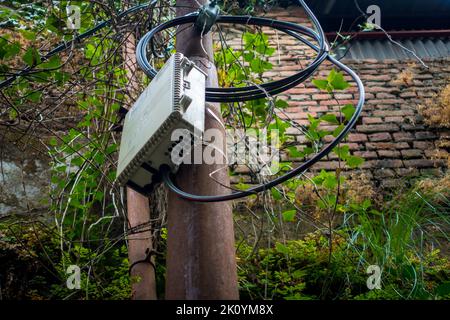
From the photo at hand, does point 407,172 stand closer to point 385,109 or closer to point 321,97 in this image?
point 385,109

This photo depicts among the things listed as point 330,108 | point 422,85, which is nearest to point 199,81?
point 330,108

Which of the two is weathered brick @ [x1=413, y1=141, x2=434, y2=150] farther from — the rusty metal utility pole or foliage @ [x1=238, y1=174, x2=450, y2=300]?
the rusty metal utility pole

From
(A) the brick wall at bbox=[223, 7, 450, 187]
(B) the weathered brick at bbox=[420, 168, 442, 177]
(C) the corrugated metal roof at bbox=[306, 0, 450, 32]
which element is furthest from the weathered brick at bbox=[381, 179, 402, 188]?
(C) the corrugated metal roof at bbox=[306, 0, 450, 32]

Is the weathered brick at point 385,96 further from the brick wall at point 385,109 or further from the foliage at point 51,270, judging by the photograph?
the foliage at point 51,270

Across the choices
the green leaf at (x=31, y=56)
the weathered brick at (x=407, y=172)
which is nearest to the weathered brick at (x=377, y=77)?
the weathered brick at (x=407, y=172)

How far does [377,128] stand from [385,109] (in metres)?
0.27

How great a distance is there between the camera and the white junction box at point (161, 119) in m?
1.50

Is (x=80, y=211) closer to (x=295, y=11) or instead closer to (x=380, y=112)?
(x=380, y=112)

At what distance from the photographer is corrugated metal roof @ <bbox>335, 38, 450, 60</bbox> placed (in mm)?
5148

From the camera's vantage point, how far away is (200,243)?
57.6 inches

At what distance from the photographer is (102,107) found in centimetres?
314

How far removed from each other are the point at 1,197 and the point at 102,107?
2.84 ft

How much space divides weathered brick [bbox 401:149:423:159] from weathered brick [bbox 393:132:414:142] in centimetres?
14

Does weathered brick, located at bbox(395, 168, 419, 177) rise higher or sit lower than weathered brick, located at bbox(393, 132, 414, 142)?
lower
